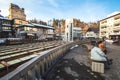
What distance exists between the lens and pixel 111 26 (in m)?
58.2

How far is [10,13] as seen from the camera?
226ft

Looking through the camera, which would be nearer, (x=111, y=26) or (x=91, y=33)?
(x=111, y=26)

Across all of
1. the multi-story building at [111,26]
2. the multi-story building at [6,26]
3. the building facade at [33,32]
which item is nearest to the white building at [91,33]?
the multi-story building at [111,26]

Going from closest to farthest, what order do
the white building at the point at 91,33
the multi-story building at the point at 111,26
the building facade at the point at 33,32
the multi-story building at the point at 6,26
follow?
the building facade at the point at 33,32 → the multi-story building at the point at 6,26 → the multi-story building at the point at 111,26 → the white building at the point at 91,33

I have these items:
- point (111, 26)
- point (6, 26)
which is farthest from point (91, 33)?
point (6, 26)

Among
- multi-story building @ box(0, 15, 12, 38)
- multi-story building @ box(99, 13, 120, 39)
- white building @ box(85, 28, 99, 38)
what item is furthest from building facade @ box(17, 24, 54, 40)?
white building @ box(85, 28, 99, 38)

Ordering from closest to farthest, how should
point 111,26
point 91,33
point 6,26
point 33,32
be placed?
point 33,32 < point 6,26 < point 111,26 < point 91,33

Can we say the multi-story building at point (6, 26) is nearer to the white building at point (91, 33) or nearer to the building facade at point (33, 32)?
the building facade at point (33, 32)

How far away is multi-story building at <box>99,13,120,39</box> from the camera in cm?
5324

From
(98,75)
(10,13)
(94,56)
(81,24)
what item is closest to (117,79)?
(98,75)

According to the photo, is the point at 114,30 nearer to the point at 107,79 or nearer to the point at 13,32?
the point at 13,32

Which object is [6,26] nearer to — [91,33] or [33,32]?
[33,32]

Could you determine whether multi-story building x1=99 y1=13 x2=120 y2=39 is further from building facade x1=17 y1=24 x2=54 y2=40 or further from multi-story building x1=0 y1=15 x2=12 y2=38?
multi-story building x1=0 y1=15 x2=12 y2=38

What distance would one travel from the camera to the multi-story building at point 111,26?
53.2 m
